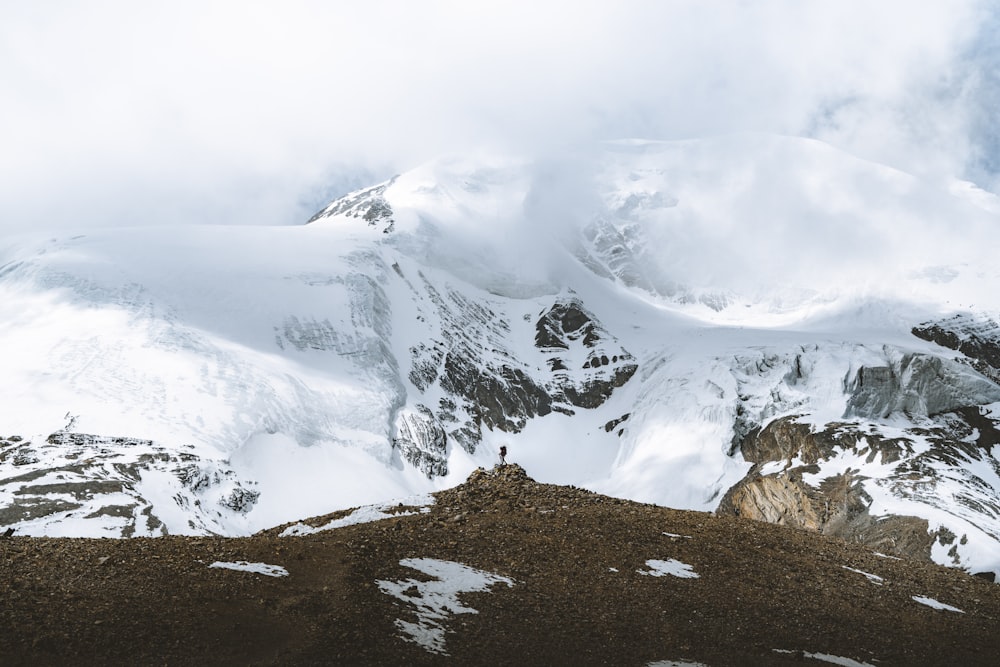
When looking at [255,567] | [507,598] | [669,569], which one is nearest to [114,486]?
[255,567]

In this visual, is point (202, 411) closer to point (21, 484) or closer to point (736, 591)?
point (21, 484)

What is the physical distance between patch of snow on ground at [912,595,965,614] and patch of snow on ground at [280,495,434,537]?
658 inches

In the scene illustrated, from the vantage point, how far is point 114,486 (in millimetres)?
143375

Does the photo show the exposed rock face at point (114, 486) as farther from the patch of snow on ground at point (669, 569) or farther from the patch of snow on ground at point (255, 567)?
the patch of snow on ground at point (669, 569)

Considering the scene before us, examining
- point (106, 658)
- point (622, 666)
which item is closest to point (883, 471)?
point (622, 666)

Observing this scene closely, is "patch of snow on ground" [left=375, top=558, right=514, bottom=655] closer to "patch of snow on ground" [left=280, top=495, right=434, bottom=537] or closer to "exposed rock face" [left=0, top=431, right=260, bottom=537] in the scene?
"patch of snow on ground" [left=280, top=495, right=434, bottom=537]

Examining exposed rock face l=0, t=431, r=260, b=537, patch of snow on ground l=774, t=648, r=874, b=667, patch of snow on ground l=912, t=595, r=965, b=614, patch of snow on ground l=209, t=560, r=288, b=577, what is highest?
patch of snow on ground l=912, t=595, r=965, b=614

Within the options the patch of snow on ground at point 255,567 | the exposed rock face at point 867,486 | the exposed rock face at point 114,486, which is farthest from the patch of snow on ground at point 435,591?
the exposed rock face at point 114,486

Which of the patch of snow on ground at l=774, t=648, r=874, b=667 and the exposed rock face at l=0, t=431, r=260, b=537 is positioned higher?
the patch of snow on ground at l=774, t=648, r=874, b=667

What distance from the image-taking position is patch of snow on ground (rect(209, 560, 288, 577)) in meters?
23.1

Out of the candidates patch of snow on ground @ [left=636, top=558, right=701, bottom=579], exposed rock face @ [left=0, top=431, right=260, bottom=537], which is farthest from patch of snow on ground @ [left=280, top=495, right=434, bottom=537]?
exposed rock face @ [left=0, top=431, right=260, bottom=537]

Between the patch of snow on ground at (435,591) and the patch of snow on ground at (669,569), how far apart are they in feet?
16.4

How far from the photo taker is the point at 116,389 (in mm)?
178875

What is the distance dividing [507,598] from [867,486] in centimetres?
9686
